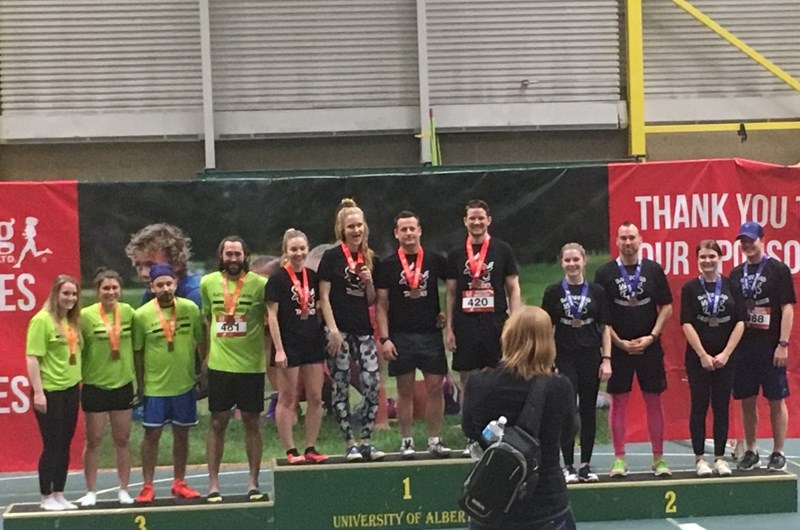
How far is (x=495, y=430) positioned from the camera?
13.2ft

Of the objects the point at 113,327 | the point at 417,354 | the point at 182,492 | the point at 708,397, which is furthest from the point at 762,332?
the point at 113,327

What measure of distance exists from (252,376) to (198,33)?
822 centimetres

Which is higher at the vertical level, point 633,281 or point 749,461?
point 633,281

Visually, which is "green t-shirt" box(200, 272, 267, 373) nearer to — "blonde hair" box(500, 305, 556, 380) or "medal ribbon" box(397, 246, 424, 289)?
"medal ribbon" box(397, 246, 424, 289)

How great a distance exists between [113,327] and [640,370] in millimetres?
3516

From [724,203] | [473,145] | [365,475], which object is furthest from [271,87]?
[365,475]

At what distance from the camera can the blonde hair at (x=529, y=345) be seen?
13.3ft

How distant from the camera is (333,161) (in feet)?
46.8

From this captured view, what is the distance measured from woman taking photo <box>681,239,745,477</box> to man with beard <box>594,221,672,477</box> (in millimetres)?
239

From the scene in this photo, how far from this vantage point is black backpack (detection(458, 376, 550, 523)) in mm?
3930

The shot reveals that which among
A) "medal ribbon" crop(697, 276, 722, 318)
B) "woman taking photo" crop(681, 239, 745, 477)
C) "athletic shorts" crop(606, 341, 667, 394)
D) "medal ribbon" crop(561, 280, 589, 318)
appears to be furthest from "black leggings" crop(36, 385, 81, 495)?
"medal ribbon" crop(697, 276, 722, 318)

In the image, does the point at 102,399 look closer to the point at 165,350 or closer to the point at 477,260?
the point at 165,350

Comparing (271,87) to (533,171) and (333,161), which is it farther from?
(533,171)

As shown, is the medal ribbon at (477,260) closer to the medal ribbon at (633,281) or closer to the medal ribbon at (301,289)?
the medal ribbon at (633,281)
